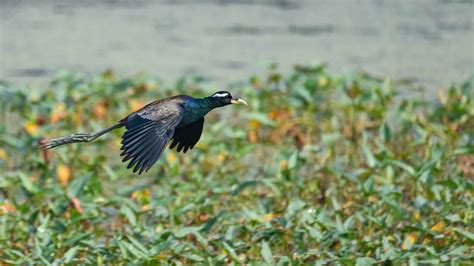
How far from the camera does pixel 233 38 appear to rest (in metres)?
11.0

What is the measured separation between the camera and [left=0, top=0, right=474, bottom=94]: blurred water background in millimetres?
9984

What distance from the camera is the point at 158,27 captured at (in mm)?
11430

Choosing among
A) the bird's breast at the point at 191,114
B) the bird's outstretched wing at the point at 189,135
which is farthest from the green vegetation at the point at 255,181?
the bird's breast at the point at 191,114

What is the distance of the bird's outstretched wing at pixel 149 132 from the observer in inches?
172

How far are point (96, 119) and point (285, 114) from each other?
4.16ft

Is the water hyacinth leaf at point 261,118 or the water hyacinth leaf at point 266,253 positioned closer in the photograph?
the water hyacinth leaf at point 266,253

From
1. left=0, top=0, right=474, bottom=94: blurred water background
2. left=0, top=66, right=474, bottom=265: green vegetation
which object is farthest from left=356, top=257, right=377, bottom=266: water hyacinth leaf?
left=0, top=0, right=474, bottom=94: blurred water background

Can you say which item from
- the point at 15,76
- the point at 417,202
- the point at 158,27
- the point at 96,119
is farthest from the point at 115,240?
the point at 158,27

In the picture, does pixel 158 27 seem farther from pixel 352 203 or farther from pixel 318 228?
pixel 318 228

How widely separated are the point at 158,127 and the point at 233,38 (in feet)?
21.6

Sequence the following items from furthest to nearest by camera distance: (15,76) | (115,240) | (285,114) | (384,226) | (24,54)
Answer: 1. (24,54)
2. (15,76)
3. (285,114)
4. (384,226)
5. (115,240)

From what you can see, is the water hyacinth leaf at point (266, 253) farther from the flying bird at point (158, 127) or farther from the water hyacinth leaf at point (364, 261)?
the flying bird at point (158, 127)

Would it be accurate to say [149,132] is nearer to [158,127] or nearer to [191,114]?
[158,127]

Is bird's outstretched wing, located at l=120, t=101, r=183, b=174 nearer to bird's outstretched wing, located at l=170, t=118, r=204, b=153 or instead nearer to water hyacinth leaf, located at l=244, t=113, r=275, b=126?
bird's outstretched wing, located at l=170, t=118, r=204, b=153
